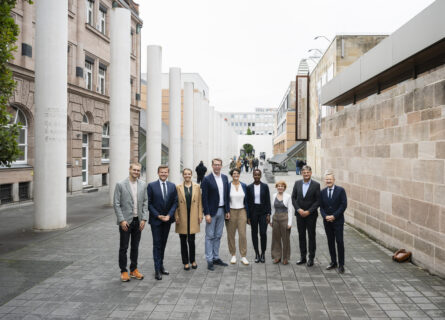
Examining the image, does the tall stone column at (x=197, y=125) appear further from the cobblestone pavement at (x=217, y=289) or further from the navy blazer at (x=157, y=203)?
the navy blazer at (x=157, y=203)

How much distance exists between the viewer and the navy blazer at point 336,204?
637 centimetres

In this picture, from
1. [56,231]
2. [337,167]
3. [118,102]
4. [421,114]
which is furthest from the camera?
[118,102]

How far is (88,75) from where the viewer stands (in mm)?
20672

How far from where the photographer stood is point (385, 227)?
808cm

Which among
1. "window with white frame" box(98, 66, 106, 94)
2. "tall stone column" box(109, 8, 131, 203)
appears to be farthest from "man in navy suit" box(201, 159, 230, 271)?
"window with white frame" box(98, 66, 106, 94)

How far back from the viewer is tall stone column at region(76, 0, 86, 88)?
18914 mm

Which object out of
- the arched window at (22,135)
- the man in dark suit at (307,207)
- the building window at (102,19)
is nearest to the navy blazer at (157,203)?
the man in dark suit at (307,207)

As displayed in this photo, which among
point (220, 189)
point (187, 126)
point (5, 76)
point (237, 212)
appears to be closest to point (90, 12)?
point (187, 126)

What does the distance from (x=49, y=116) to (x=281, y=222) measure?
21.2 feet

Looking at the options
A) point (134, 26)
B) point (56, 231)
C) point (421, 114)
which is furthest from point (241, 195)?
point (134, 26)

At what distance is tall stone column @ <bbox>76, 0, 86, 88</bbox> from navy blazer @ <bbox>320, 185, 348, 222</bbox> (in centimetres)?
1589

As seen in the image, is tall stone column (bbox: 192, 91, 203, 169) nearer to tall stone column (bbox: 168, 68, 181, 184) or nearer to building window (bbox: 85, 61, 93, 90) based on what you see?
tall stone column (bbox: 168, 68, 181, 184)

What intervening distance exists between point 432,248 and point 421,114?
2252 mm

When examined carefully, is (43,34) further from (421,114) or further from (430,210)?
(430,210)
